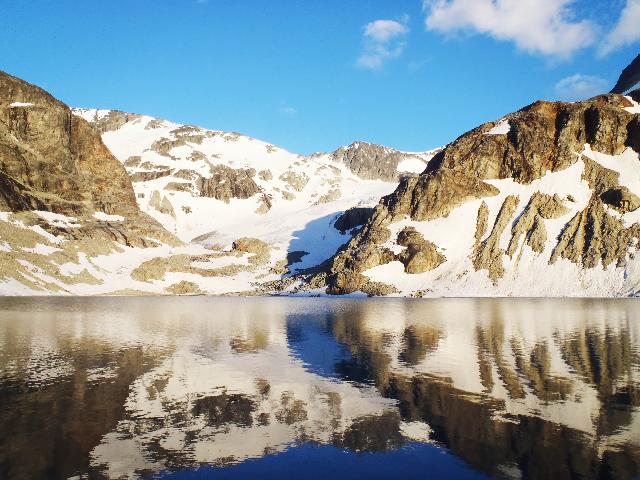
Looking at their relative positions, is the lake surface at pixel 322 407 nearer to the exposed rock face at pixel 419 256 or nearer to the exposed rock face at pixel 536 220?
the exposed rock face at pixel 419 256

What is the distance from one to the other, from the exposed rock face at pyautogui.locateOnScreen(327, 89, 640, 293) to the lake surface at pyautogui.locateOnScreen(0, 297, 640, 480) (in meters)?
86.1

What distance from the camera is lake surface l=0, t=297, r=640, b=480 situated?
49.9ft

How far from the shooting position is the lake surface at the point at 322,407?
15.2m

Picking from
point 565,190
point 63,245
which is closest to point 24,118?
point 63,245

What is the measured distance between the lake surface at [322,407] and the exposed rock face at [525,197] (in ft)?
283

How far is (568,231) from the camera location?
123562 millimetres

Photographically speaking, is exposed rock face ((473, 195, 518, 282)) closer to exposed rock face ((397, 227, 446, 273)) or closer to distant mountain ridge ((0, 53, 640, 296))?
distant mountain ridge ((0, 53, 640, 296))

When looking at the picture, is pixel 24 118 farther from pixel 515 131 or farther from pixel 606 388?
pixel 606 388

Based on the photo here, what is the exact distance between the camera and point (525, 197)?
137750 mm

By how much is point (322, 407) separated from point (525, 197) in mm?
128731

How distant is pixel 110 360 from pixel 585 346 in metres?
30.4

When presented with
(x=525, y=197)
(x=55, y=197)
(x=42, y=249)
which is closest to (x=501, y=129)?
(x=525, y=197)

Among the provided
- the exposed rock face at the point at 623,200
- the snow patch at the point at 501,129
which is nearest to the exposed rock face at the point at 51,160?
the snow patch at the point at 501,129

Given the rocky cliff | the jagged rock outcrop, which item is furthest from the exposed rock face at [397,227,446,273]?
the jagged rock outcrop
